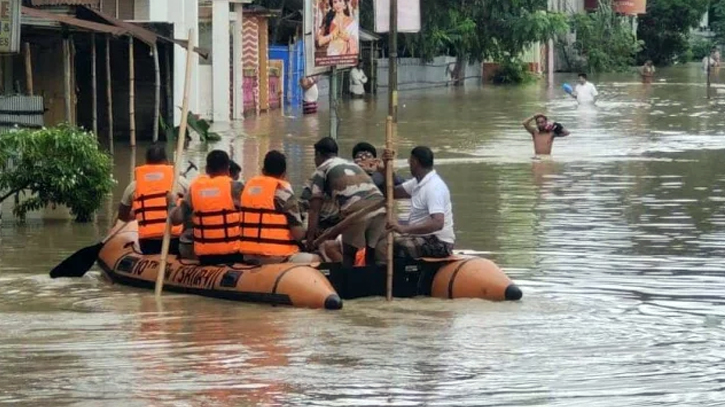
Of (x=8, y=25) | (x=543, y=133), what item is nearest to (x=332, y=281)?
(x=8, y=25)

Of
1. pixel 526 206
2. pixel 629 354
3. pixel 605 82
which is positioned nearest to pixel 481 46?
pixel 605 82

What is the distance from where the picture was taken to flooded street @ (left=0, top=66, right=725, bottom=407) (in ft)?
30.5

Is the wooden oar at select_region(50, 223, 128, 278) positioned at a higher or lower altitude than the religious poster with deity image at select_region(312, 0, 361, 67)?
lower

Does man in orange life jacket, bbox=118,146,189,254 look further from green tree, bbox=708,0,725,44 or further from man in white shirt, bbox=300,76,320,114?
green tree, bbox=708,0,725,44

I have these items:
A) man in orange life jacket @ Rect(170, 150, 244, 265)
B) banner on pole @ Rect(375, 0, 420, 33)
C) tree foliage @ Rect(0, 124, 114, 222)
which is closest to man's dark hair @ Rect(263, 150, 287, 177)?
man in orange life jacket @ Rect(170, 150, 244, 265)

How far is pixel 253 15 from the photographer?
4262 cm

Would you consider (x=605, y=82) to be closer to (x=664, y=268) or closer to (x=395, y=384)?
(x=664, y=268)

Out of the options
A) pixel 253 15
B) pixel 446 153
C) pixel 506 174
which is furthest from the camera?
pixel 253 15

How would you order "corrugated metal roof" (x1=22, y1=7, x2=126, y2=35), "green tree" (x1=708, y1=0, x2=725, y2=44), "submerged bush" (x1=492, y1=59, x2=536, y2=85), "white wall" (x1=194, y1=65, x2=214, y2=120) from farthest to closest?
"green tree" (x1=708, y1=0, x2=725, y2=44) → "submerged bush" (x1=492, y1=59, x2=536, y2=85) → "white wall" (x1=194, y1=65, x2=214, y2=120) → "corrugated metal roof" (x1=22, y1=7, x2=126, y2=35)

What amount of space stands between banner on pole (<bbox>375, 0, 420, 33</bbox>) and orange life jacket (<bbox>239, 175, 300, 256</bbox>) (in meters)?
7.53

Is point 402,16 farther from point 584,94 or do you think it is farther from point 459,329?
point 584,94

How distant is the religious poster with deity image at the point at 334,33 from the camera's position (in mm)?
18469

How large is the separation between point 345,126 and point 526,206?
17187 mm

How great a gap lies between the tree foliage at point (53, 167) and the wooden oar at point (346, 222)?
518 centimetres
